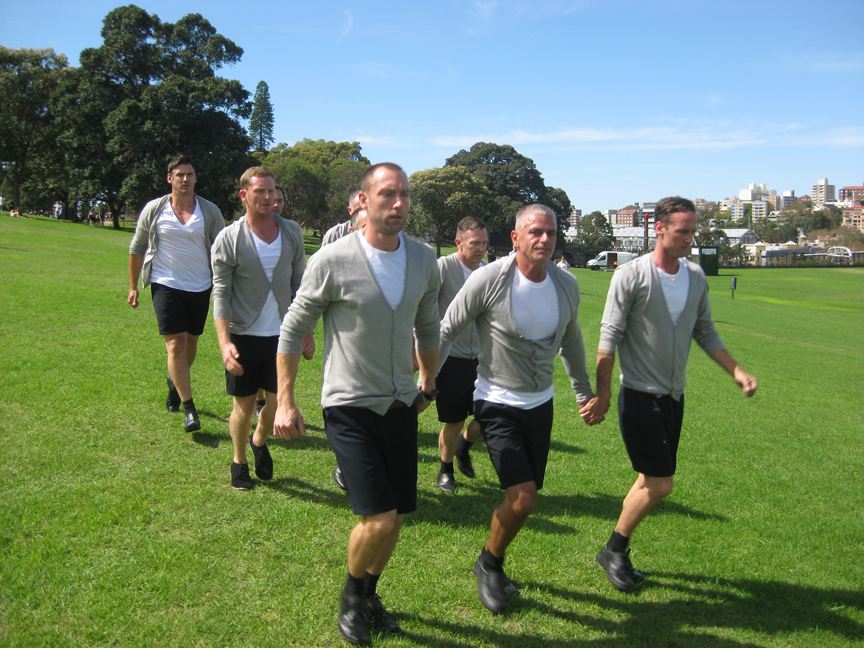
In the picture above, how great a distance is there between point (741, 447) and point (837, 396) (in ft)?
19.5

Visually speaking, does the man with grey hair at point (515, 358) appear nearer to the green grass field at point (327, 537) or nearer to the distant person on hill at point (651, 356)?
the distant person on hill at point (651, 356)

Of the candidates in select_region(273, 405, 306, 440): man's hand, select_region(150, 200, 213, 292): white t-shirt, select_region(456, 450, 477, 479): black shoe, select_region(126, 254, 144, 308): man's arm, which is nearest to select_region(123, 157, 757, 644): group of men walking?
select_region(273, 405, 306, 440): man's hand

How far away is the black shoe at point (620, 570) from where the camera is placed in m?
3.98

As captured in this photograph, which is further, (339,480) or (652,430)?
(339,480)

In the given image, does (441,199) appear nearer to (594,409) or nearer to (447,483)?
(447,483)

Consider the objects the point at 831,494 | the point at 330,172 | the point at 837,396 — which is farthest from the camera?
the point at 330,172

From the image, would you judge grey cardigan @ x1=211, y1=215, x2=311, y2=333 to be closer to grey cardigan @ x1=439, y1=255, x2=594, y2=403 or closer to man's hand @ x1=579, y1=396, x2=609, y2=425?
grey cardigan @ x1=439, y1=255, x2=594, y2=403

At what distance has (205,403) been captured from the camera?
274 inches

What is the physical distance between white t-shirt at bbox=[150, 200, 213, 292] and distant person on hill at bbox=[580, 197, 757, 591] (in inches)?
158

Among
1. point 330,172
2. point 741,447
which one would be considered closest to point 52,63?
point 330,172

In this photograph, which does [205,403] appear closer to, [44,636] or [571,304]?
[44,636]

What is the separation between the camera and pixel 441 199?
58.8 meters

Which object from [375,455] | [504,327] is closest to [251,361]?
[375,455]

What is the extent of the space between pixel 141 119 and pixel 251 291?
4319 centimetres
